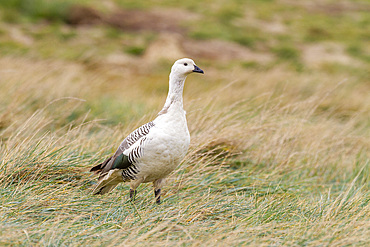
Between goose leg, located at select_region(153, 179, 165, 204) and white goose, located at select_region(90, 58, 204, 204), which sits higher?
white goose, located at select_region(90, 58, 204, 204)

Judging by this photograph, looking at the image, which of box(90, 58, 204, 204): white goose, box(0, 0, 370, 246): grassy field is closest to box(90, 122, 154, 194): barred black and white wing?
box(90, 58, 204, 204): white goose

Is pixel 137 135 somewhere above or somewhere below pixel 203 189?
above

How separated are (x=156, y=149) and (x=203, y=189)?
1.01 meters

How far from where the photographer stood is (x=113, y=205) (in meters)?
3.94

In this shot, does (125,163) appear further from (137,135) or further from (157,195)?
(157,195)

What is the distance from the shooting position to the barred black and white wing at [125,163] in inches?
152

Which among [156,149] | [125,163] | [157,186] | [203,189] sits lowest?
[203,189]

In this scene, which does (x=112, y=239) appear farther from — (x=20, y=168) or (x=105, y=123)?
(x=105, y=123)

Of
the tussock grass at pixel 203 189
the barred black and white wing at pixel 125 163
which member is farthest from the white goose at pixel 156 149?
the tussock grass at pixel 203 189

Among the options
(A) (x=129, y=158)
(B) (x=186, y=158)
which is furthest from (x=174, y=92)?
(B) (x=186, y=158)

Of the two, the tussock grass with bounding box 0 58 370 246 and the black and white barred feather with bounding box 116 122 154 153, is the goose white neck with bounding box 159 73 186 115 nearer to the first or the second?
the black and white barred feather with bounding box 116 122 154 153

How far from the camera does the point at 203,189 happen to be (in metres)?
4.58

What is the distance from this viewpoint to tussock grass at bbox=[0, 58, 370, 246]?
3320 mm

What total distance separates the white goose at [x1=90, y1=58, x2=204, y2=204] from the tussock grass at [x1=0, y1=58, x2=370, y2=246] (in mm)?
208
